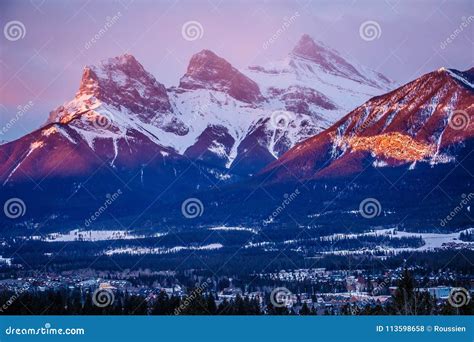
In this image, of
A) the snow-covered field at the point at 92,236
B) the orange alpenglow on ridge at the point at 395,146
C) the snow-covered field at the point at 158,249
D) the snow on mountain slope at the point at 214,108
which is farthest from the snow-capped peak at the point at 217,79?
the snow-covered field at the point at 158,249

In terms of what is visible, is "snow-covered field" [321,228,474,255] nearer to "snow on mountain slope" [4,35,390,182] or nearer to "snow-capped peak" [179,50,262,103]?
"snow on mountain slope" [4,35,390,182]

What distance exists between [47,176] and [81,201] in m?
5.94

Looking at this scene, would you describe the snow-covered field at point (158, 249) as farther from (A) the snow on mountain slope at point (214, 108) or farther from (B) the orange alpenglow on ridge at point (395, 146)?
(A) the snow on mountain slope at point (214, 108)

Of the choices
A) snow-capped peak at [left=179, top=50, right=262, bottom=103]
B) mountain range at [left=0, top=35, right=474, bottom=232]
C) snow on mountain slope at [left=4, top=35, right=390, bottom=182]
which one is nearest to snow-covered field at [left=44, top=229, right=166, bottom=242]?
mountain range at [left=0, top=35, right=474, bottom=232]

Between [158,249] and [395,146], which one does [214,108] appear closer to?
[395,146]

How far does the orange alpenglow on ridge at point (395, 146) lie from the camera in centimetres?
7056

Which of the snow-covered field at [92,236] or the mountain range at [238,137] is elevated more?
the mountain range at [238,137]

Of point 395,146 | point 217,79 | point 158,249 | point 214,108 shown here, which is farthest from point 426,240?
point 217,79

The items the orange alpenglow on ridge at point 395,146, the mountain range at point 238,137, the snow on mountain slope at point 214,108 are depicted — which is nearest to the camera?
the orange alpenglow on ridge at point 395,146

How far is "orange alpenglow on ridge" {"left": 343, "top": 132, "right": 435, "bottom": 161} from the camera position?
7056 cm

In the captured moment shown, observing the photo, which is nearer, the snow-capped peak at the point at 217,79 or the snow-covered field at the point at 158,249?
the snow-covered field at the point at 158,249

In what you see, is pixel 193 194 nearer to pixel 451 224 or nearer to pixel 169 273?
pixel 451 224

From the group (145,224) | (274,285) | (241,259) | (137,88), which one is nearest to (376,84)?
(137,88)

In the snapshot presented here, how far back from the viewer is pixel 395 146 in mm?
72750
